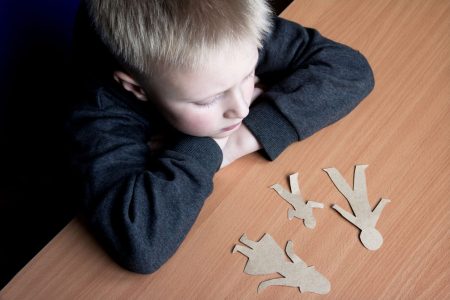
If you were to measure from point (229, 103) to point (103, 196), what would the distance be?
0.23 meters

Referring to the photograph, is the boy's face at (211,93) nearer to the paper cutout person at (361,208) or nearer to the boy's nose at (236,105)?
the boy's nose at (236,105)

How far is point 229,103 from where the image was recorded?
0.72 metres

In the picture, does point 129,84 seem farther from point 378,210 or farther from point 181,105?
point 378,210

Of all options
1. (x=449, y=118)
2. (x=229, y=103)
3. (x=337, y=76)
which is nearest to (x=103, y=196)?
(x=229, y=103)

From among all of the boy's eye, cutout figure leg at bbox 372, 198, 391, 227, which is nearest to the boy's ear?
the boy's eye

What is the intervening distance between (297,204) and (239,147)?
136 millimetres

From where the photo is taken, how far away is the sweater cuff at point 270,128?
77 centimetres

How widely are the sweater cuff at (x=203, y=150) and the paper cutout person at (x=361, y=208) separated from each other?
0.56 ft

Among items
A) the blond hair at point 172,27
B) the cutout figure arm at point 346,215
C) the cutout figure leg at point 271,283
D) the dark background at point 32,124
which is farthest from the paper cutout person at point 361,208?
the dark background at point 32,124

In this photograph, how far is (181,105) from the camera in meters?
0.73

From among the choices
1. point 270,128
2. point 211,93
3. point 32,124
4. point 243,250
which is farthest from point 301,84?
point 32,124

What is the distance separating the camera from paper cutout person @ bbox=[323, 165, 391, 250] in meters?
0.68

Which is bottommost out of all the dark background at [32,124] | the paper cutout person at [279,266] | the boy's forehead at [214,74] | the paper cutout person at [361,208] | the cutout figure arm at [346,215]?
the dark background at [32,124]

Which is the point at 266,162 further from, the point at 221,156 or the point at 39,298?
the point at 39,298
